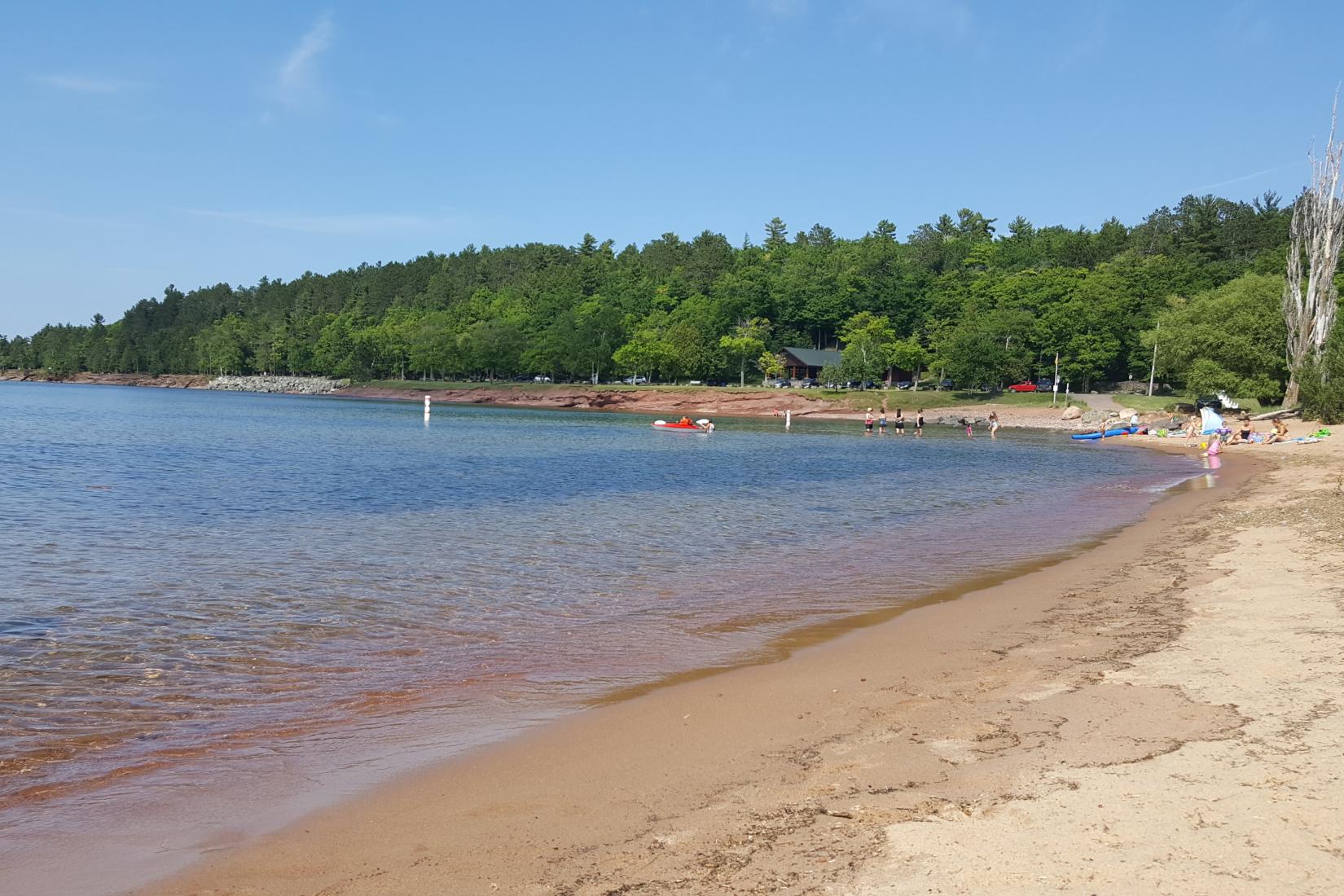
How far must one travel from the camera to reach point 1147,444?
214ft

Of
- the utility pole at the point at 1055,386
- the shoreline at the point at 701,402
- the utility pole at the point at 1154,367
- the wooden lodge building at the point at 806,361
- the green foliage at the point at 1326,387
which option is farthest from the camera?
the wooden lodge building at the point at 806,361

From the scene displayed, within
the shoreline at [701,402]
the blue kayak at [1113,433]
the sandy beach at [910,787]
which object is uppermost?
the shoreline at [701,402]

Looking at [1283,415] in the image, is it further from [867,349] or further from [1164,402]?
[867,349]

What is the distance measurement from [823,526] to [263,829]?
19054 millimetres

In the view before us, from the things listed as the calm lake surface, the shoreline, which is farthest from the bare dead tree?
the calm lake surface

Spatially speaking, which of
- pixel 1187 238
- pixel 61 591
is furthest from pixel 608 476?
pixel 1187 238

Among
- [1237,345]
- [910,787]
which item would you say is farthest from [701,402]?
[910,787]

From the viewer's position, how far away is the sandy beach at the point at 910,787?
5199mm

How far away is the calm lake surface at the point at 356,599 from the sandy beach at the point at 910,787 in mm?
933

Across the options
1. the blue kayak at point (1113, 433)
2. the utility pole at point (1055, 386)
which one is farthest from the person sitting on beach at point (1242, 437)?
the utility pole at point (1055, 386)

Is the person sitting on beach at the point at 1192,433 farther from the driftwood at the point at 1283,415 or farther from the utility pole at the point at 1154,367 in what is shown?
the utility pole at the point at 1154,367

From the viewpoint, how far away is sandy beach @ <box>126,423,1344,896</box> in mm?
5199

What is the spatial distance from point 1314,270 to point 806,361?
224 ft

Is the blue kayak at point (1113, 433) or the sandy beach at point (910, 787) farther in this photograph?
the blue kayak at point (1113, 433)
